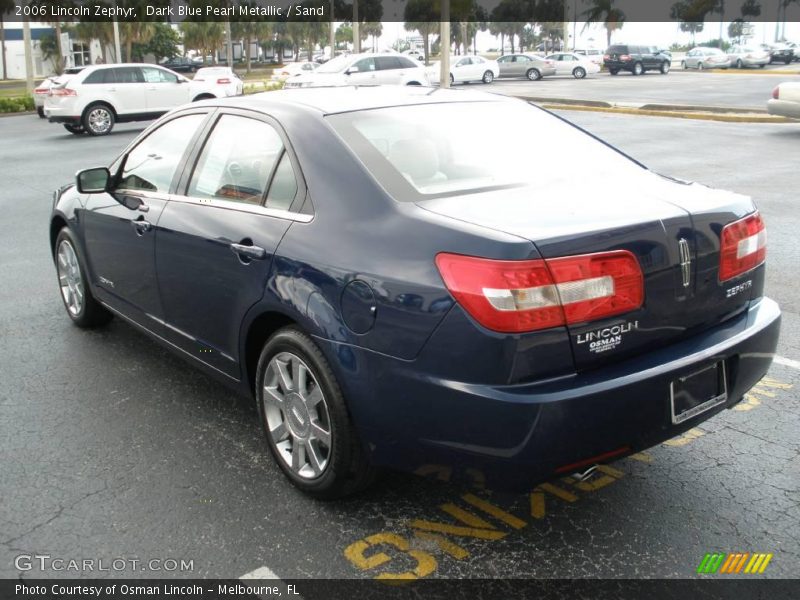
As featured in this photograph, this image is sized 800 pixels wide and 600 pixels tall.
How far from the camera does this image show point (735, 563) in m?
3.01

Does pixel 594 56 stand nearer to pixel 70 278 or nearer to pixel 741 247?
pixel 70 278

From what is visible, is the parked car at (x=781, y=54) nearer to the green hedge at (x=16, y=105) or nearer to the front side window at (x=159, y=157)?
the green hedge at (x=16, y=105)

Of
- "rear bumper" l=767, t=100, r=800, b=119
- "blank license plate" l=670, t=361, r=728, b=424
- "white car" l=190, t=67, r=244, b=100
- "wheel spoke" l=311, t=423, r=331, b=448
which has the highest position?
"white car" l=190, t=67, r=244, b=100

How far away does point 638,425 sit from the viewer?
288 centimetres

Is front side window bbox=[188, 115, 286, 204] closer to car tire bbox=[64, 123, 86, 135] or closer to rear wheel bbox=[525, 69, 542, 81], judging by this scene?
car tire bbox=[64, 123, 86, 135]

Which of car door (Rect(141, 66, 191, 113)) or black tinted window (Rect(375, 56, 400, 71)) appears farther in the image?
black tinted window (Rect(375, 56, 400, 71))

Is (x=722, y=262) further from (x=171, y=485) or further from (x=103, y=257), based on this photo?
(x=103, y=257)

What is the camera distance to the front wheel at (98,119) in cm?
2077

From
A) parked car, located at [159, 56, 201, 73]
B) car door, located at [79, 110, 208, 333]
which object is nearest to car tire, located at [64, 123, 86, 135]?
car door, located at [79, 110, 208, 333]

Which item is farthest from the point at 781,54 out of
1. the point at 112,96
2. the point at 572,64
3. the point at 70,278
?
the point at 70,278

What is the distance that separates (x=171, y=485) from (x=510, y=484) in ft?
5.24

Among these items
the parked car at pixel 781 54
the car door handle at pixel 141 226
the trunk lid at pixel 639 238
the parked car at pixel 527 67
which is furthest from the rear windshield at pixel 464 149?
the parked car at pixel 781 54

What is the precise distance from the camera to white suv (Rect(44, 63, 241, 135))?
20500mm

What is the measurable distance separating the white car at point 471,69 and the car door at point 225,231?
36.4 m
